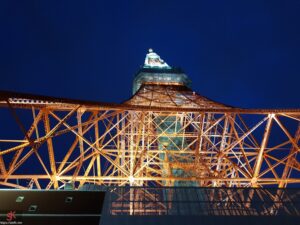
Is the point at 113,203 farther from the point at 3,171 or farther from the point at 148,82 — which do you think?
the point at 148,82

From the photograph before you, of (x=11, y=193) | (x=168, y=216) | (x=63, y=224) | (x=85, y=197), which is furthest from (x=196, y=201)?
(x=11, y=193)

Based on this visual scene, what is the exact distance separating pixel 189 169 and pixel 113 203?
6.31 meters

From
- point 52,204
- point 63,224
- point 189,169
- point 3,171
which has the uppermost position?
point 189,169

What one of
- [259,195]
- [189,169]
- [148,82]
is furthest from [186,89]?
[259,195]

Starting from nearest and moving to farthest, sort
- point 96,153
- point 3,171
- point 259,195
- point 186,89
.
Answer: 1. point 259,195
2. point 3,171
3. point 96,153
4. point 186,89

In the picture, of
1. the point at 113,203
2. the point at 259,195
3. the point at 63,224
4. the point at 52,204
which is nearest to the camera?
the point at 63,224

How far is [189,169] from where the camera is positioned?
641 inches

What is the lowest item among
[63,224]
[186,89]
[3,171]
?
[63,224]

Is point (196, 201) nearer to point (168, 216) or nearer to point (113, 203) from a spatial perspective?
point (168, 216)

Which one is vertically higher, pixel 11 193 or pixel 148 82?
pixel 148 82

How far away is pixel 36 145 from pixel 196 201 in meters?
6.72

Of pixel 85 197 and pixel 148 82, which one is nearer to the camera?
pixel 85 197

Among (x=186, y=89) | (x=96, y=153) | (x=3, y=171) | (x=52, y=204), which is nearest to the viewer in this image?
(x=52, y=204)

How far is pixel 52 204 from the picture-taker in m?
9.97
